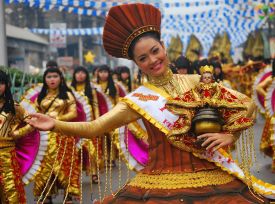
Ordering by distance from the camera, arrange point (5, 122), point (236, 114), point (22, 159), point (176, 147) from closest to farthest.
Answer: point (236, 114) < point (176, 147) < point (5, 122) < point (22, 159)

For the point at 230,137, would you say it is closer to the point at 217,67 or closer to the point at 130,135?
the point at 130,135

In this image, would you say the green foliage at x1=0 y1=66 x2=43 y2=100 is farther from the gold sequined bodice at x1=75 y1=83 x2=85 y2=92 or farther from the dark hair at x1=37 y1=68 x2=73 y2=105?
the dark hair at x1=37 y1=68 x2=73 y2=105

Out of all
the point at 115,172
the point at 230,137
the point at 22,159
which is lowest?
the point at 115,172

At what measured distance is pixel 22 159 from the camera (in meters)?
6.22

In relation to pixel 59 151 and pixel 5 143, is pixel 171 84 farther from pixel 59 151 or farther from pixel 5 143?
pixel 59 151

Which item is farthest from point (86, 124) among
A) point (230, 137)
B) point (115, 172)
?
point (115, 172)

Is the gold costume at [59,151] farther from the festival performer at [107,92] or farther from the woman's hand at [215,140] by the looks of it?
the woman's hand at [215,140]

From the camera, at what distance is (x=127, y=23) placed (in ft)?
11.3

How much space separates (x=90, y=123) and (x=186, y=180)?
2.01ft

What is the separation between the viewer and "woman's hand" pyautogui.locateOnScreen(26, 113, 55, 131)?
10.6 feet

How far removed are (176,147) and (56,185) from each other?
13.6 ft

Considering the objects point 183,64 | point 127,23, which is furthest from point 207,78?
point 183,64

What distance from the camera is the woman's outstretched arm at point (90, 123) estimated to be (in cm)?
325

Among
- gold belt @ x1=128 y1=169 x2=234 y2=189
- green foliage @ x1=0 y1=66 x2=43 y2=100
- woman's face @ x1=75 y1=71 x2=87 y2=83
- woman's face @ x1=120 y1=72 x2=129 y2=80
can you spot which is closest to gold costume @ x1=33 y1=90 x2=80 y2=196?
woman's face @ x1=75 y1=71 x2=87 y2=83
